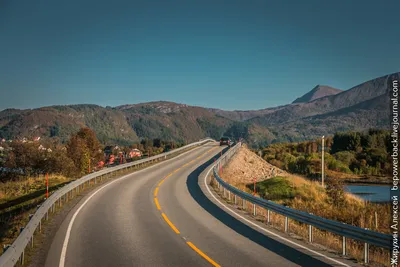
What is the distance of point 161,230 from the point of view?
39.0ft

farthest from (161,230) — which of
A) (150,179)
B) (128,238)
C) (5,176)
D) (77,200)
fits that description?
(5,176)

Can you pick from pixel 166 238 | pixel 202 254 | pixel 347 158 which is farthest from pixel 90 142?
pixel 202 254

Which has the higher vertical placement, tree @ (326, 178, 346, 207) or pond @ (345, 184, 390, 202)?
tree @ (326, 178, 346, 207)

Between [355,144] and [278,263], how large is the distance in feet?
300

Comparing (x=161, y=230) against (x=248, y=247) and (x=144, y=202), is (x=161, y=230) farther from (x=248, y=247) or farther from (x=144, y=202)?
(x=144, y=202)

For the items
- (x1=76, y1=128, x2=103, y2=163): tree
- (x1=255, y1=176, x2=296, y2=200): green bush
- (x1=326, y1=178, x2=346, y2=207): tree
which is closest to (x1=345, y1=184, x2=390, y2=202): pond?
(x1=326, y1=178, x2=346, y2=207): tree

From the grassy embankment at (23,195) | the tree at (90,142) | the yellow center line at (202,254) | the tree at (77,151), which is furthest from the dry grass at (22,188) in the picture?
the tree at (90,142)

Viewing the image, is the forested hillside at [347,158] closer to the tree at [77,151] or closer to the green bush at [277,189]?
the green bush at [277,189]

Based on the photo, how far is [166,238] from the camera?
10828 mm

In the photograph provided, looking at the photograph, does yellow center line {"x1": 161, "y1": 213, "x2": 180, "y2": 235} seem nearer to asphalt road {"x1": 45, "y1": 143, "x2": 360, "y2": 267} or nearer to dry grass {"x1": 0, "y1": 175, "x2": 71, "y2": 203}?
asphalt road {"x1": 45, "y1": 143, "x2": 360, "y2": 267}

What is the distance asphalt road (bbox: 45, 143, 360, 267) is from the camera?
868 cm

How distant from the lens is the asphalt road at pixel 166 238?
8.68 metres

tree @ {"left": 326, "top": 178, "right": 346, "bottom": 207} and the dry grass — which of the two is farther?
the dry grass

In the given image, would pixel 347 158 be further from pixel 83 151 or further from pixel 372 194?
pixel 83 151
